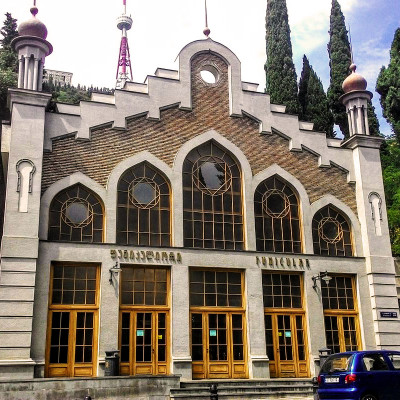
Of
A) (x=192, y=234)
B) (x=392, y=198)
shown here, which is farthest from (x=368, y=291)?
(x=392, y=198)

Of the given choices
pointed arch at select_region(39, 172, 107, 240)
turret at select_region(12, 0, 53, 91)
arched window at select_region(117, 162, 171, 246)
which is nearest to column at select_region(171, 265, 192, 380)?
arched window at select_region(117, 162, 171, 246)

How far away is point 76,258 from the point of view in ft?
63.3

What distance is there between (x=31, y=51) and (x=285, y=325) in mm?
14144

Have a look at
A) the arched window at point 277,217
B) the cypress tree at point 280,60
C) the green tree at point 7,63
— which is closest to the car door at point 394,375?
the arched window at point 277,217

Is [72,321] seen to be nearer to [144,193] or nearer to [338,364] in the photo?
[144,193]

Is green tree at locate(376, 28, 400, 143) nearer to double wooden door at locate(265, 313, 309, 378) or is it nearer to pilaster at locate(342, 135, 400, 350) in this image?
pilaster at locate(342, 135, 400, 350)

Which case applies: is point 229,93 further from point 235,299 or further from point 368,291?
point 368,291

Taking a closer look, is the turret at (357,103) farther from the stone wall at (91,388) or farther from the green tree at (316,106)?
the stone wall at (91,388)

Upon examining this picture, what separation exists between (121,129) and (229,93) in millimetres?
5098

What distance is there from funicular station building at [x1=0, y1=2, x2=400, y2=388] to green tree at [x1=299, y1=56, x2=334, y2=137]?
1307 cm

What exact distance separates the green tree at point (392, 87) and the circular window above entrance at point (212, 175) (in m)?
21.3

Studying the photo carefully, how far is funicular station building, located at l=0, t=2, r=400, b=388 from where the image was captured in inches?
743

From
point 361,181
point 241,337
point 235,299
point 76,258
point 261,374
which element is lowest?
point 261,374

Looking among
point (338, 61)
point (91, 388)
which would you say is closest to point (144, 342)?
point (91, 388)
